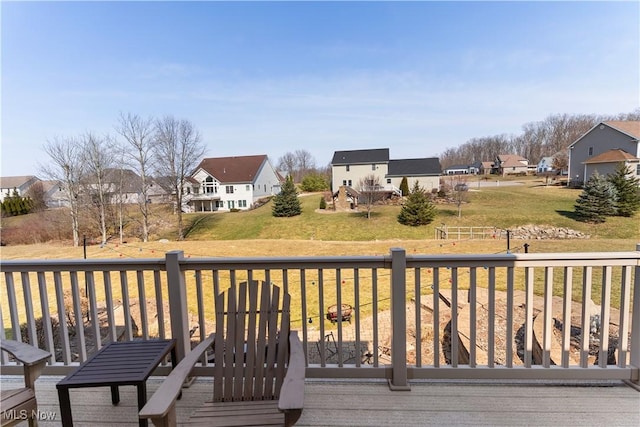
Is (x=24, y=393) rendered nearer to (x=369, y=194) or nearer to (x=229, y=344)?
(x=229, y=344)

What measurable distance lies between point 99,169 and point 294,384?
21958 millimetres

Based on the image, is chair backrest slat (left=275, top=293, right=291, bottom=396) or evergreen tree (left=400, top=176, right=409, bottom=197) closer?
chair backrest slat (left=275, top=293, right=291, bottom=396)

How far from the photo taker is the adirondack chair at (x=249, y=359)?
1494 mm

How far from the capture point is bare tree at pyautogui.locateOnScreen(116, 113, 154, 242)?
19750 millimetres

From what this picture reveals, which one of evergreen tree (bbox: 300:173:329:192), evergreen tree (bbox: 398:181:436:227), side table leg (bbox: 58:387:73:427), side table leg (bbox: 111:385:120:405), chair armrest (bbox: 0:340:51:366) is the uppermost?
evergreen tree (bbox: 300:173:329:192)

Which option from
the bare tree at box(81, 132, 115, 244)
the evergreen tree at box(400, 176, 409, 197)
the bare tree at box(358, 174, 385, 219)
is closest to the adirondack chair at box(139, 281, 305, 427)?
the bare tree at box(81, 132, 115, 244)

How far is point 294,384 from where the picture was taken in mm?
1311

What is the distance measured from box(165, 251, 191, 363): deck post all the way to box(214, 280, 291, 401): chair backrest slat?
0.43m

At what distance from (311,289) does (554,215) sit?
19173 mm

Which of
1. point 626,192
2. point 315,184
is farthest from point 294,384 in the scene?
point 315,184

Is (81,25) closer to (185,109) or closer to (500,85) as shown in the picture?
(500,85)

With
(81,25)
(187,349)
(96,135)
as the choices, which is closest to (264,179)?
(96,135)

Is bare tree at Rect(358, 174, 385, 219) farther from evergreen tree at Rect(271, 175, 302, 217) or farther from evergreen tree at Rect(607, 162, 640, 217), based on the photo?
evergreen tree at Rect(607, 162, 640, 217)

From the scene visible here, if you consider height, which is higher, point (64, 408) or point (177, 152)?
point (177, 152)
